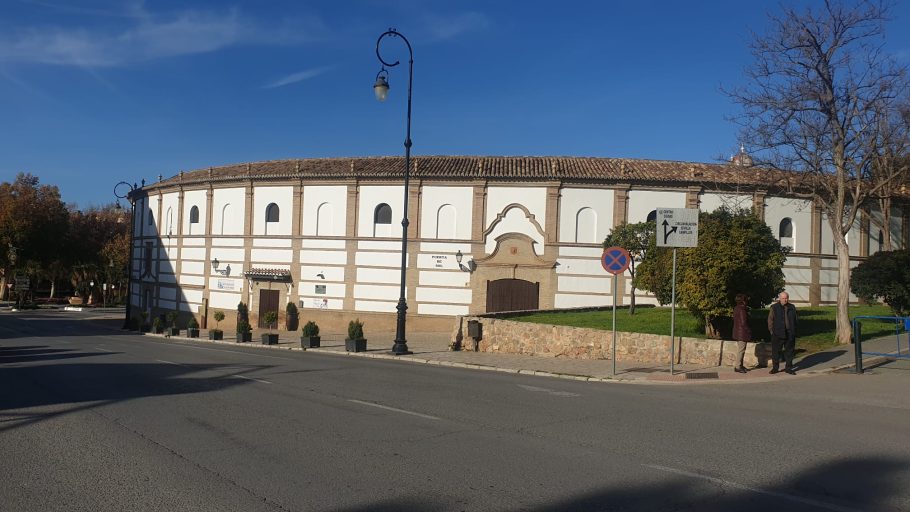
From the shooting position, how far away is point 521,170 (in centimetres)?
3344

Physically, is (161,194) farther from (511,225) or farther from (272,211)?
(511,225)

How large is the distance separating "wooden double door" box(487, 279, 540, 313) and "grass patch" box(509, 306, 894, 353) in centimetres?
625

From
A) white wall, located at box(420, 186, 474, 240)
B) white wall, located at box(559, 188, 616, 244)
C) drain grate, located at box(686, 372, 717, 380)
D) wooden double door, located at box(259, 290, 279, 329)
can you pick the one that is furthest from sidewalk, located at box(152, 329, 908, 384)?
wooden double door, located at box(259, 290, 279, 329)

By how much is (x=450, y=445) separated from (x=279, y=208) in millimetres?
31726

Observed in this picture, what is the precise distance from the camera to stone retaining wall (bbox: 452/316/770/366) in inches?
637

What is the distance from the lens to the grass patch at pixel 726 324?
60.7ft

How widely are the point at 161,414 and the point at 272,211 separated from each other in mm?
29206

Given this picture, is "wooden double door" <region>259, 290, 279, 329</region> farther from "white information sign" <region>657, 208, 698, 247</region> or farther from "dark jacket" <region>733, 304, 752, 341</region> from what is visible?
"dark jacket" <region>733, 304, 752, 341</region>

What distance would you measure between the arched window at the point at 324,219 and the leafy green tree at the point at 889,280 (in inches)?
954

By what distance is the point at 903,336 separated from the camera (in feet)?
57.4

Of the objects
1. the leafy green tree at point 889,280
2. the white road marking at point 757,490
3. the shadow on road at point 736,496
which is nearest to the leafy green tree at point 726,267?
the leafy green tree at point 889,280

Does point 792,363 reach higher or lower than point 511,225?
lower

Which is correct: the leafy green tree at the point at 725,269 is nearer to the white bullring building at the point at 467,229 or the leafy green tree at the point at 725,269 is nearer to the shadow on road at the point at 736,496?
the shadow on road at the point at 736,496

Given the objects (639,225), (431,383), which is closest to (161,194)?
(639,225)
